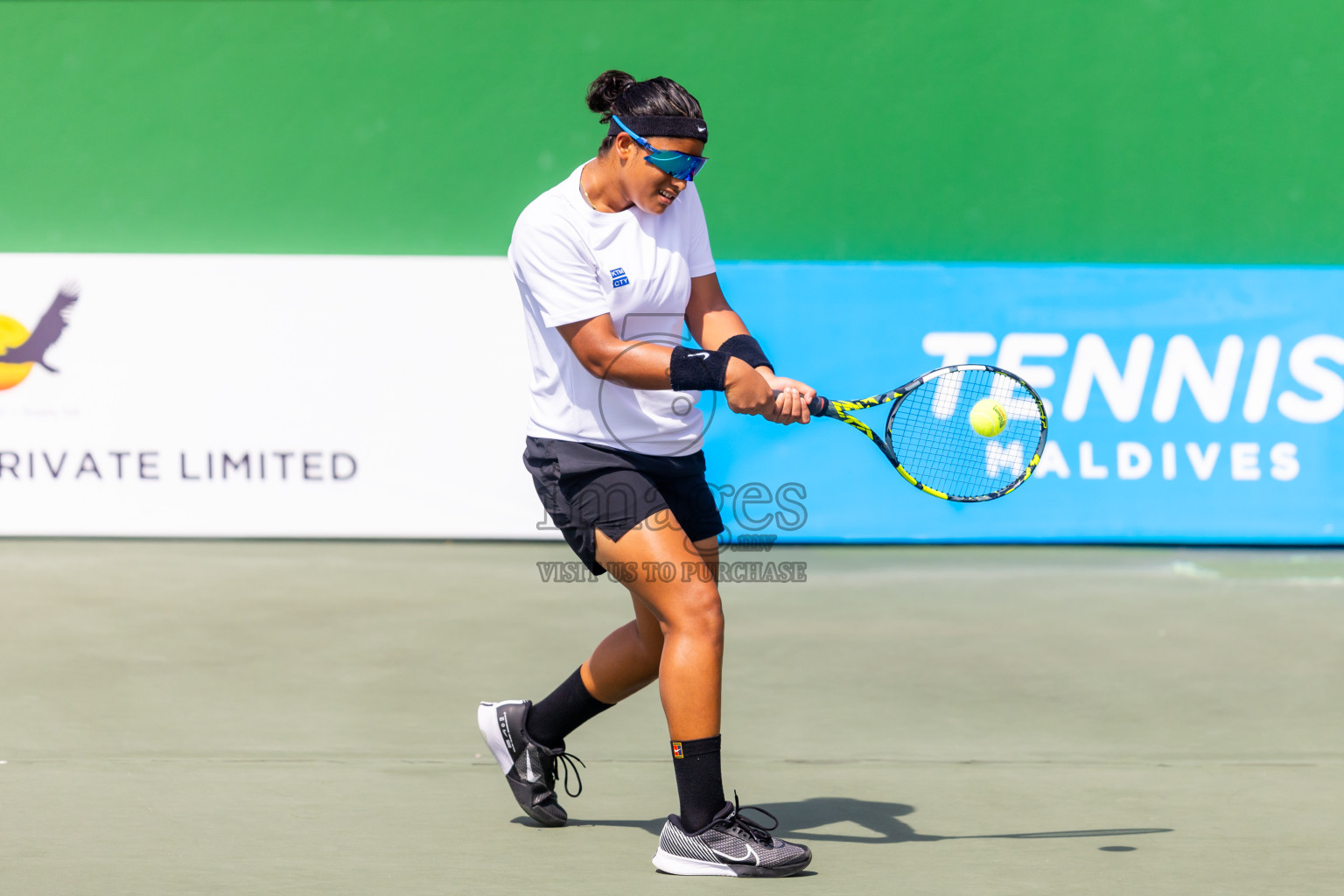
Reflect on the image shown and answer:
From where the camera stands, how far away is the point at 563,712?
11.6 ft

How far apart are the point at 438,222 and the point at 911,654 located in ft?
11.9

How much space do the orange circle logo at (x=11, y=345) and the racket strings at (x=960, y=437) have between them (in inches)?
160

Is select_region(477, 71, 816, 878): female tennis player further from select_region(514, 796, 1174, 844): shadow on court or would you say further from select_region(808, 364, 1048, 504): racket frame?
select_region(514, 796, 1174, 844): shadow on court

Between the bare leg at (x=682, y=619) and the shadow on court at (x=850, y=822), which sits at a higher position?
the bare leg at (x=682, y=619)

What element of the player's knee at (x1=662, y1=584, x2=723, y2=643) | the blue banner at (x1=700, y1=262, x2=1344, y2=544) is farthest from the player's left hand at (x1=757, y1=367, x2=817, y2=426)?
the blue banner at (x1=700, y1=262, x2=1344, y2=544)

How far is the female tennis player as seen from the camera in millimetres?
3107

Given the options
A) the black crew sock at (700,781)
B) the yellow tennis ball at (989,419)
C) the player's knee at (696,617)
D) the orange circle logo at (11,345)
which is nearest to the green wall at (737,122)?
the orange circle logo at (11,345)

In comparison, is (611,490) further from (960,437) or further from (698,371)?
(960,437)

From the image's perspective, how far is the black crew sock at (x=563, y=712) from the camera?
3533 mm

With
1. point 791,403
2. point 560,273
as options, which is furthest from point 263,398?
point 791,403

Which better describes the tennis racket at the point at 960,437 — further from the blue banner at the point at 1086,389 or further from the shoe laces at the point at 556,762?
the shoe laces at the point at 556,762

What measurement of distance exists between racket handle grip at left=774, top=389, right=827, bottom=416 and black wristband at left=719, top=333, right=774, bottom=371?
0.51ft

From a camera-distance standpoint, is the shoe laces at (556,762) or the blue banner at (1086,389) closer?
the shoe laces at (556,762)

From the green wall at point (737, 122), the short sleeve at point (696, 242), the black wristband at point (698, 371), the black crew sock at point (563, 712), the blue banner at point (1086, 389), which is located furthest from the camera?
the green wall at point (737, 122)
